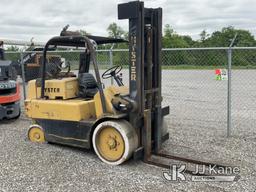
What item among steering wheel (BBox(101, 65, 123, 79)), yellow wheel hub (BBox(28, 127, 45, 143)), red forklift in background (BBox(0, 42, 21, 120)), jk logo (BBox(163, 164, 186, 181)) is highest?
steering wheel (BBox(101, 65, 123, 79))

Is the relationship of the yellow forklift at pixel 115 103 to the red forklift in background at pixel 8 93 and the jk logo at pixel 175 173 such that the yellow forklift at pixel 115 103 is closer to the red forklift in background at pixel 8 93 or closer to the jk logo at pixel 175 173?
the jk logo at pixel 175 173

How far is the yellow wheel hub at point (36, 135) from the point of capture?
6.15m

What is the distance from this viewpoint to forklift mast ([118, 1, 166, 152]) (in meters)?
4.80

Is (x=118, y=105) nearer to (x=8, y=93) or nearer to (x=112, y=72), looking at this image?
(x=112, y=72)

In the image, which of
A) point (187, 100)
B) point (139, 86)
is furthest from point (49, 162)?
point (187, 100)

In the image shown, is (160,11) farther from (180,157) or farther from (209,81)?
(209,81)

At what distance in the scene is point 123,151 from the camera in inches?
194

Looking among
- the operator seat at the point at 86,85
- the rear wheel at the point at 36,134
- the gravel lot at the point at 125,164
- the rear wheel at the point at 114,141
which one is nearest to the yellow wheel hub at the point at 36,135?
the rear wheel at the point at 36,134

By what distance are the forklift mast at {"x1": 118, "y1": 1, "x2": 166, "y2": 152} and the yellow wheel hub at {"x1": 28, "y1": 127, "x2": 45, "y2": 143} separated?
2.07 meters

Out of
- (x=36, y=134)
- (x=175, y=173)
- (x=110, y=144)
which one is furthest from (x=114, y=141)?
(x=36, y=134)

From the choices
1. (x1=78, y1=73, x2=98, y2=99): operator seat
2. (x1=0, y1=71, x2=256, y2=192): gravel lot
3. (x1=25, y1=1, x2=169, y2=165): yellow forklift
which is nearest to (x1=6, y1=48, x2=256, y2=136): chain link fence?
(x1=0, y1=71, x2=256, y2=192): gravel lot

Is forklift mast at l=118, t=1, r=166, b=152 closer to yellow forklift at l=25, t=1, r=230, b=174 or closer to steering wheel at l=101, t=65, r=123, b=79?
yellow forklift at l=25, t=1, r=230, b=174

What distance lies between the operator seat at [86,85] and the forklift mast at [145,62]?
1.07 metres

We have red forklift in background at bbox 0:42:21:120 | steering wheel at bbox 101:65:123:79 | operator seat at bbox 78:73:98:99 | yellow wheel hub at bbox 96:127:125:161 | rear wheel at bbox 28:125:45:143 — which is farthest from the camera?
red forklift in background at bbox 0:42:21:120
